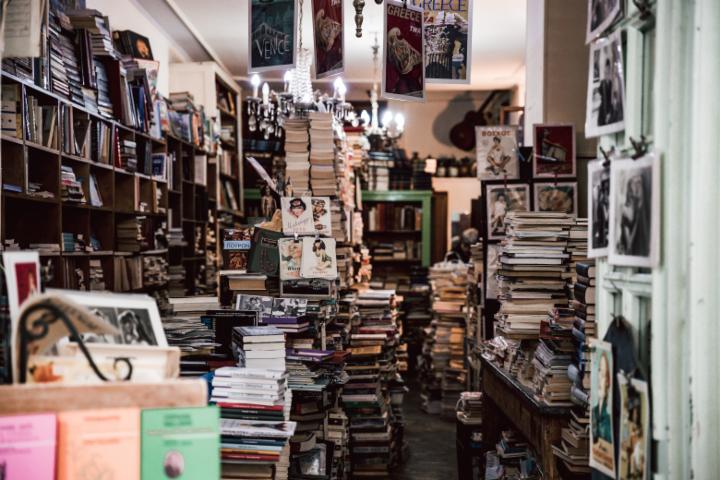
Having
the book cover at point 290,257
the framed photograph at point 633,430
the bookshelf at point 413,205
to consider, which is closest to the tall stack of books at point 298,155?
A: the book cover at point 290,257

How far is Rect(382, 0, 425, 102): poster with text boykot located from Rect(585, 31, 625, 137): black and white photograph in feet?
5.94

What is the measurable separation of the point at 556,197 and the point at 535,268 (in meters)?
1.07

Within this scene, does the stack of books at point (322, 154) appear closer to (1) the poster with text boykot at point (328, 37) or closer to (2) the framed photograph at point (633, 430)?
(1) the poster with text boykot at point (328, 37)

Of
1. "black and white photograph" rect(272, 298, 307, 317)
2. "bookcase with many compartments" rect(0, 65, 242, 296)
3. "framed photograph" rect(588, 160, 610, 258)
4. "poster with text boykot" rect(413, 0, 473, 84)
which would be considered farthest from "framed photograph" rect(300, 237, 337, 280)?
"framed photograph" rect(588, 160, 610, 258)

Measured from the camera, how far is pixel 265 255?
16.1 feet

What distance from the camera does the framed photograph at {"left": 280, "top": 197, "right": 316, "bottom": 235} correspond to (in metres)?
4.89

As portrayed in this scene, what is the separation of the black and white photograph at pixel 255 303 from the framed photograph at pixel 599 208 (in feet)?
8.48

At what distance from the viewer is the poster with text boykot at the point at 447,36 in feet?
13.4

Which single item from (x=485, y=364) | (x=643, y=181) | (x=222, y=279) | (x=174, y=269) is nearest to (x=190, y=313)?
(x=222, y=279)

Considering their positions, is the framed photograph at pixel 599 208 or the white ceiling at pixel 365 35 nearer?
the framed photograph at pixel 599 208

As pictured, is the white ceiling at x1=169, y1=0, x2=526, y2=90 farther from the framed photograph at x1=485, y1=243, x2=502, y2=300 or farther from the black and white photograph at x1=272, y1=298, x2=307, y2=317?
the black and white photograph at x1=272, y1=298, x2=307, y2=317

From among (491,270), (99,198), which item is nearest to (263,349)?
(491,270)

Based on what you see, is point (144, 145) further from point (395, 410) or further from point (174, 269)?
point (395, 410)

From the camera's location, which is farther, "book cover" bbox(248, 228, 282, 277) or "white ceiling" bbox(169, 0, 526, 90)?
"white ceiling" bbox(169, 0, 526, 90)
